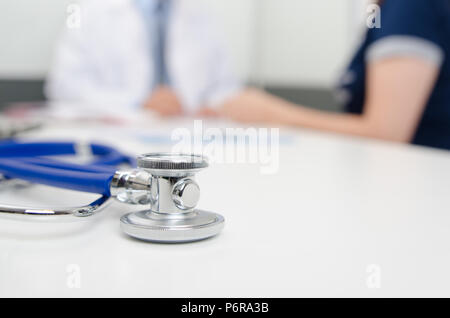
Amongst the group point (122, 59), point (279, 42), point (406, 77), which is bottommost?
point (406, 77)

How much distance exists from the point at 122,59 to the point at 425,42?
3.98 feet

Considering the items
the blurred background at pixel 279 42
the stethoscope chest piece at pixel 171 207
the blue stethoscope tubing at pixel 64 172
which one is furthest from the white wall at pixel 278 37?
the stethoscope chest piece at pixel 171 207

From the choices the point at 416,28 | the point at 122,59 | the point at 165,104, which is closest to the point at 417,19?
the point at 416,28

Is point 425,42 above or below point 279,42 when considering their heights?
below

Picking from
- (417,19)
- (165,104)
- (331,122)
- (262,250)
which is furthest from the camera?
(165,104)

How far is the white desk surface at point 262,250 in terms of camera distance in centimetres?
17

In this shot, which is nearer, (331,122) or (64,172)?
(64,172)

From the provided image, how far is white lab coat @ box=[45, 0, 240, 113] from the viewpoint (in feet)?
5.56

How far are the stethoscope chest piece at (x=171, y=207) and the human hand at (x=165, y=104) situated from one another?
1.26 metres

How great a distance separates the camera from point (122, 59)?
5.74 ft

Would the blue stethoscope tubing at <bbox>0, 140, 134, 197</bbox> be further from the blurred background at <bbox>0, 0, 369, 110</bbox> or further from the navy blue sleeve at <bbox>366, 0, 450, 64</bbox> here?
the blurred background at <bbox>0, 0, 369, 110</bbox>

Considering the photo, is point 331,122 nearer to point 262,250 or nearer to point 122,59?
point 262,250

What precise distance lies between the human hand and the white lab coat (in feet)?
0.23

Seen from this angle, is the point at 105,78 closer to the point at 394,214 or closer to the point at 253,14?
the point at 253,14
